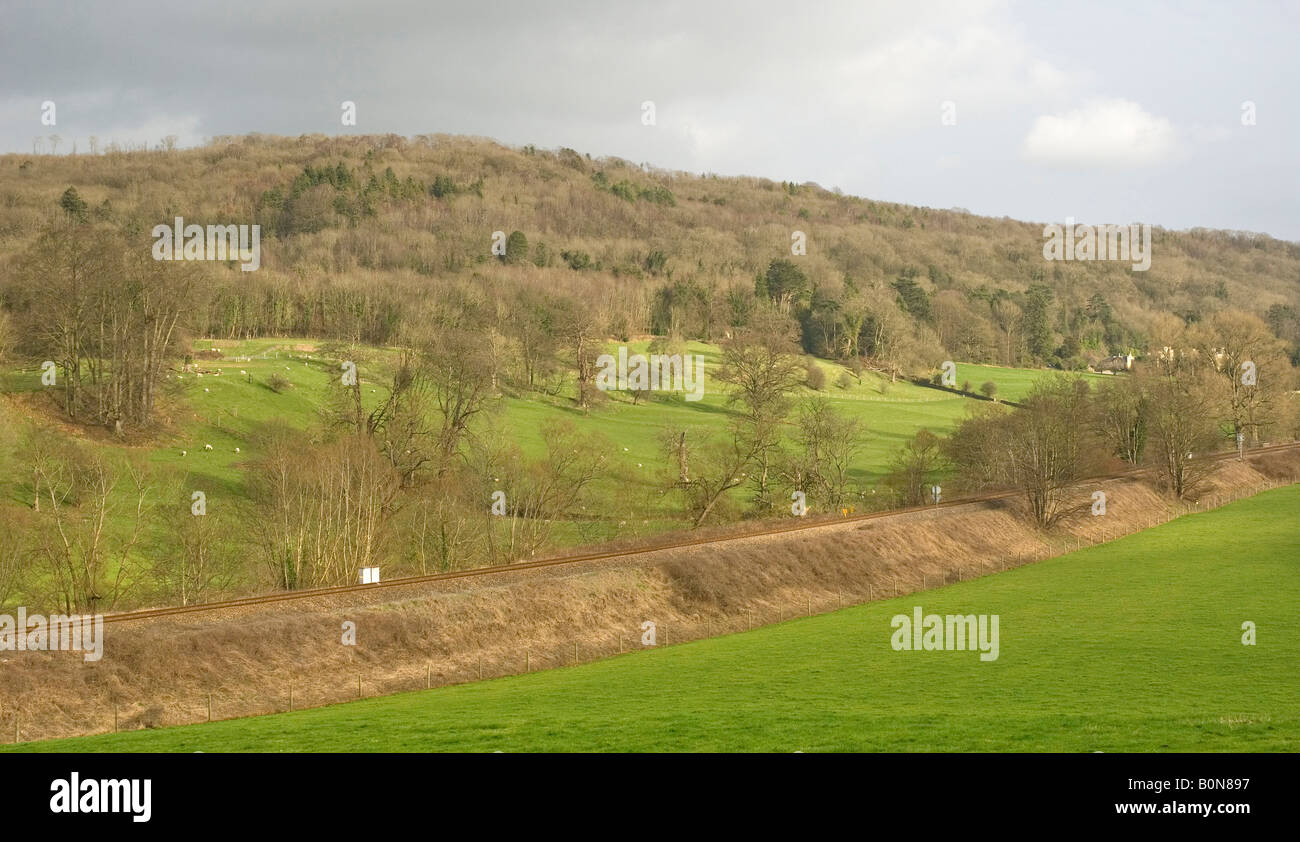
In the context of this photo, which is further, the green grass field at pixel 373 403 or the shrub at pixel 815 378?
the shrub at pixel 815 378

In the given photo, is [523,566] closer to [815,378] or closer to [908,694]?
[908,694]

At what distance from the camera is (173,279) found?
273 feet

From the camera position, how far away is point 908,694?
2933cm

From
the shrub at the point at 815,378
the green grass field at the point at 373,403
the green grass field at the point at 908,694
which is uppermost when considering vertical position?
the shrub at the point at 815,378

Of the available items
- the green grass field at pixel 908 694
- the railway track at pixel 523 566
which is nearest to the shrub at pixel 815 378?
the railway track at pixel 523 566

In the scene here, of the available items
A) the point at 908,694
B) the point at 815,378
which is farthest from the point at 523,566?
the point at 815,378

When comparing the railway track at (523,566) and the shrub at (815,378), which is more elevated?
the shrub at (815,378)

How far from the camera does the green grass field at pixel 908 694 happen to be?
21.8 metres

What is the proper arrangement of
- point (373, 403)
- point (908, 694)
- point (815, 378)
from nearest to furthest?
1. point (908, 694)
2. point (373, 403)
3. point (815, 378)

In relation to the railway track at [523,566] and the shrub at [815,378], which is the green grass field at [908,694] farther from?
the shrub at [815,378]

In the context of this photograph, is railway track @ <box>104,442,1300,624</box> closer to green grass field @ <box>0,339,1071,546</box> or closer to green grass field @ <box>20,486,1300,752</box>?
green grass field @ <box>20,486,1300,752</box>

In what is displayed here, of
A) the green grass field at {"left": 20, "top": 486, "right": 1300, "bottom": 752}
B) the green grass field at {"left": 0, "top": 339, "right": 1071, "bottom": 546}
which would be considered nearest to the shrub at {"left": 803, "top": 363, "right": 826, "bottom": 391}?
the green grass field at {"left": 0, "top": 339, "right": 1071, "bottom": 546}
